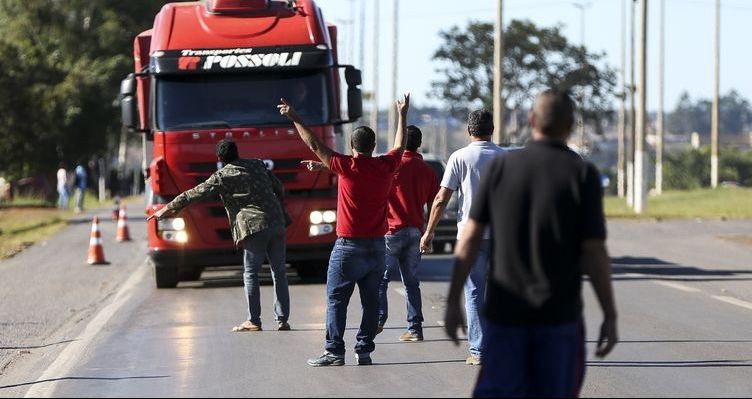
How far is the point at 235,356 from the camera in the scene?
1136 cm

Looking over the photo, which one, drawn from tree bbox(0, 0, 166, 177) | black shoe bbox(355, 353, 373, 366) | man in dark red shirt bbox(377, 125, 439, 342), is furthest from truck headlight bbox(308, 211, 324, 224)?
tree bbox(0, 0, 166, 177)

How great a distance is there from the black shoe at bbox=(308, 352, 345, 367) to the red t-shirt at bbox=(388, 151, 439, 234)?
5.81 ft

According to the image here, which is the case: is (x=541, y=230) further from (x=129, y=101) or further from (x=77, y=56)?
(x=77, y=56)

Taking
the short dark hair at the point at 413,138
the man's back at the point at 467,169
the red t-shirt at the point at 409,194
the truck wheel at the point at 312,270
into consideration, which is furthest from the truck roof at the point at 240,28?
the man's back at the point at 467,169

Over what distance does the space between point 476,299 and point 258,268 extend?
3330 millimetres

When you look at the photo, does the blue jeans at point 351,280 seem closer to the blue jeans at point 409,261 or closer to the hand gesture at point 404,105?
the hand gesture at point 404,105

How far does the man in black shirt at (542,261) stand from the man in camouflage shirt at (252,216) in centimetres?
705

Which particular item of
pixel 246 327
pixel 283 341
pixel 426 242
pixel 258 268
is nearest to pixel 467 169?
pixel 426 242

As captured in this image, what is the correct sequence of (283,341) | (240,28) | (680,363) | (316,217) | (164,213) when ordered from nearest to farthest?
(680,363) → (283,341) → (164,213) → (316,217) → (240,28)

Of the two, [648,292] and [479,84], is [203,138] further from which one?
[479,84]

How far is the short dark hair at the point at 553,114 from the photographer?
623cm

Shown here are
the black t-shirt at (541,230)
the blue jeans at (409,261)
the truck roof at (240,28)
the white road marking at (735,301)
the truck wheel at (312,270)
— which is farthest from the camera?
the truck wheel at (312,270)

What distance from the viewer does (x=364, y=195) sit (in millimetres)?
10273

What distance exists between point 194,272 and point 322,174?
329 cm
